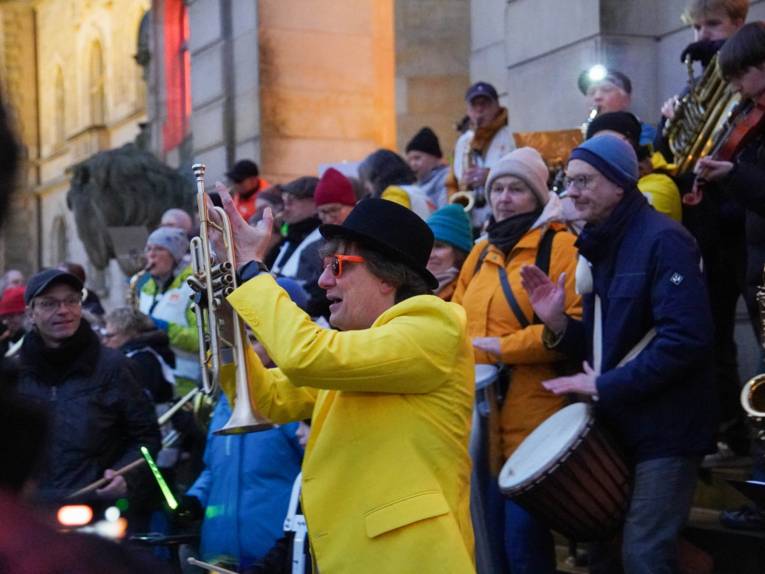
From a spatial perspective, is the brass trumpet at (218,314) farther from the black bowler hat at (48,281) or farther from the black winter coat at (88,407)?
the black bowler hat at (48,281)

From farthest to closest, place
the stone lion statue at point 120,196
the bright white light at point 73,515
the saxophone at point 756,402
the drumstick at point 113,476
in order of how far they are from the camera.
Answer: the stone lion statue at point 120,196, the drumstick at point 113,476, the saxophone at point 756,402, the bright white light at point 73,515

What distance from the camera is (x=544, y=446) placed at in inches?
202

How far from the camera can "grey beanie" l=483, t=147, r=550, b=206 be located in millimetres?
6129

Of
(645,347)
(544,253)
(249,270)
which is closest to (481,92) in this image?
(544,253)

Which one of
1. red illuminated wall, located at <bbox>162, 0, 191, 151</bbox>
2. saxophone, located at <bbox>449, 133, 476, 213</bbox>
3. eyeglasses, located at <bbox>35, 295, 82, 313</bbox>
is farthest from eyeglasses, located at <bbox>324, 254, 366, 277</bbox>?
red illuminated wall, located at <bbox>162, 0, 191, 151</bbox>

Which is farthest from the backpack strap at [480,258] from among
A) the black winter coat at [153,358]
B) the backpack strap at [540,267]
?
the black winter coat at [153,358]

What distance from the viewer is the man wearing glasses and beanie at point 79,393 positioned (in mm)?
5797

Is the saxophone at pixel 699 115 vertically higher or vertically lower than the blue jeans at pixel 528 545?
higher

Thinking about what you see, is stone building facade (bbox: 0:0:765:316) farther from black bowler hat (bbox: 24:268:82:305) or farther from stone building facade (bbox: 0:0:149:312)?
stone building facade (bbox: 0:0:149:312)

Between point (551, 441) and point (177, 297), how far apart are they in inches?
161

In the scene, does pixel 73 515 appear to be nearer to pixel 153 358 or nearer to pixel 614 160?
pixel 614 160

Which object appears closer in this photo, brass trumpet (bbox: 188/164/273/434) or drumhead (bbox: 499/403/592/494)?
brass trumpet (bbox: 188/164/273/434)

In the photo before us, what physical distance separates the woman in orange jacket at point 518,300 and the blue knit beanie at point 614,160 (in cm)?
70

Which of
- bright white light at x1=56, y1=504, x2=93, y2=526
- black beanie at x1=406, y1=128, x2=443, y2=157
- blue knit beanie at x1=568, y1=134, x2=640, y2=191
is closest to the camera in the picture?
bright white light at x1=56, y1=504, x2=93, y2=526
